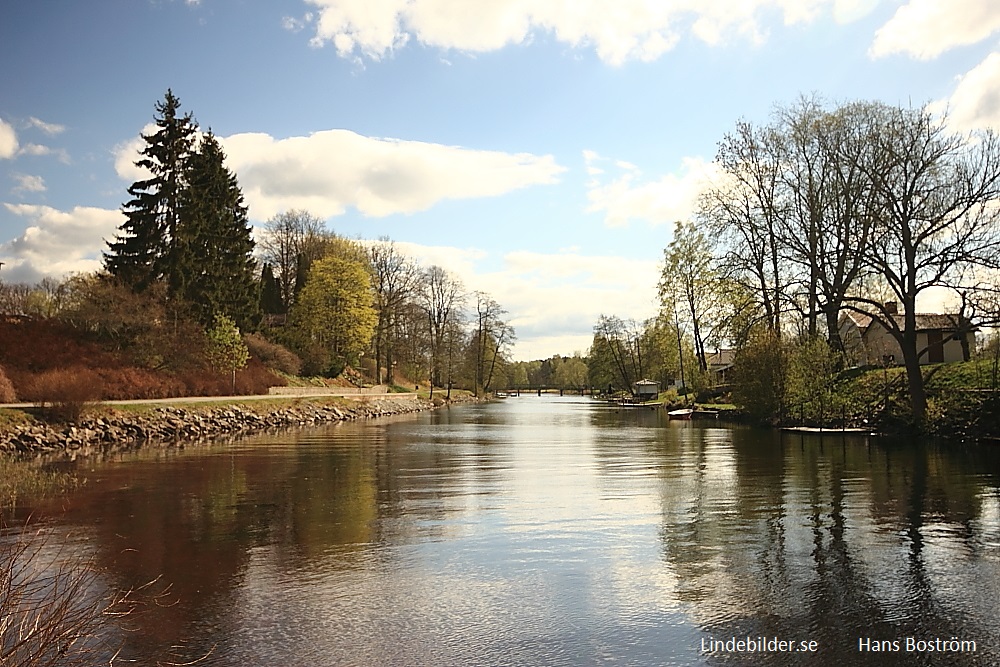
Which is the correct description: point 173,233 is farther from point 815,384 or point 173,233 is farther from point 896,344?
point 896,344

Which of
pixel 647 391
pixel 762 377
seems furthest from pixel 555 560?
pixel 647 391

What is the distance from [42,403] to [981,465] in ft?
94.8

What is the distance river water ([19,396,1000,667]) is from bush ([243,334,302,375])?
103 ft

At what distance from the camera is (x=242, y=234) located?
177 feet

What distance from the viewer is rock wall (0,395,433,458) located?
81.8 feet

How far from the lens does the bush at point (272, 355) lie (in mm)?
51312

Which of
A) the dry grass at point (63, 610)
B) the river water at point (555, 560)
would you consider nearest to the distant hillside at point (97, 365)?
the river water at point (555, 560)

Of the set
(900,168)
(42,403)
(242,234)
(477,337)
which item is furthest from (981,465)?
(477,337)

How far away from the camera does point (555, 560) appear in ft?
34.1

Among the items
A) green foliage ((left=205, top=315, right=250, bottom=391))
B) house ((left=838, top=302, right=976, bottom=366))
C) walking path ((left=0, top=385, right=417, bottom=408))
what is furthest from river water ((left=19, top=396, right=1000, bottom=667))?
house ((left=838, top=302, right=976, bottom=366))

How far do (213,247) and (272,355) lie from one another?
27.4ft

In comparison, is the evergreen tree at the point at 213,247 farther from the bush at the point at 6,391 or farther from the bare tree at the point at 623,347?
the bare tree at the point at 623,347

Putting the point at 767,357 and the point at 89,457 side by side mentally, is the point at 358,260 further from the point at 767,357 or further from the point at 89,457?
the point at 89,457

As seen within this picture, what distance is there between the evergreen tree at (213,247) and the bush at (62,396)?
1347 centimetres
